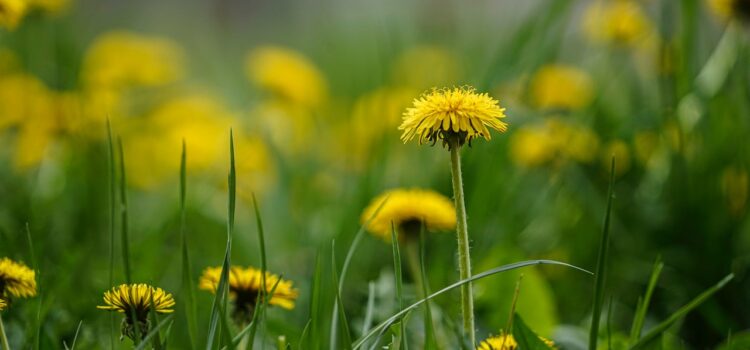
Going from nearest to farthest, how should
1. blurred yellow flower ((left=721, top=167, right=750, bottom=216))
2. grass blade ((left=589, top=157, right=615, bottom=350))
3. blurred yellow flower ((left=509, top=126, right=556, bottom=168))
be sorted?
grass blade ((left=589, top=157, right=615, bottom=350)) → blurred yellow flower ((left=721, top=167, right=750, bottom=216)) → blurred yellow flower ((left=509, top=126, right=556, bottom=168))

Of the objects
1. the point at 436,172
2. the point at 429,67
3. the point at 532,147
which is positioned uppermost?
the point at 429,67

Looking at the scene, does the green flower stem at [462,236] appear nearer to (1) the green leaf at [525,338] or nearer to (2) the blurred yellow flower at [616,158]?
(1) the green leaf at [525,338]

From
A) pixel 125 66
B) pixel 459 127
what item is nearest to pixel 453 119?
pixel 459 127

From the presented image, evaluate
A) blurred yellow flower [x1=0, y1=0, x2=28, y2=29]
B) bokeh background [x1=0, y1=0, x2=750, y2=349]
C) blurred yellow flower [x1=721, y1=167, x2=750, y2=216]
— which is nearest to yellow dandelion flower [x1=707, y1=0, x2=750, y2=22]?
bokeh background [x1=0, y1=0, x2=750, y2=349]

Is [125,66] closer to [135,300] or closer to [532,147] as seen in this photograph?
[532,147]

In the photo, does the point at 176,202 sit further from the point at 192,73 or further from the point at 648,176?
the point at 192,73

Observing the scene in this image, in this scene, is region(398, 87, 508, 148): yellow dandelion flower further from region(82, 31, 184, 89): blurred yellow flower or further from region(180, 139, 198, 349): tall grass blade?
region(82, 31, 184, 89): blurred yellow flower
